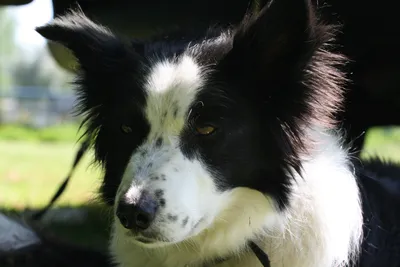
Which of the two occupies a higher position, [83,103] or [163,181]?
[83,103]

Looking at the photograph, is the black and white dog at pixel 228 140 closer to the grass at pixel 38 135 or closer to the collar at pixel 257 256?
the collar at pixel 257 256

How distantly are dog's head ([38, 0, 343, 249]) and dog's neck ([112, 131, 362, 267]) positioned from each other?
0.16 feet

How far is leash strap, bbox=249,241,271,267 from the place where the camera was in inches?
86.3

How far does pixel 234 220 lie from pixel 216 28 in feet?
2.73

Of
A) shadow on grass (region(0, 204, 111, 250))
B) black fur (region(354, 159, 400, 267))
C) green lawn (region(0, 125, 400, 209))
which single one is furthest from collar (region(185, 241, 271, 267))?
shadow on grass (region(0, 204, 111, 250))

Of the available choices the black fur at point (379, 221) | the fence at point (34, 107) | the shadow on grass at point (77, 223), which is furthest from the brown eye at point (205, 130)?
the fence at point (34, 107)

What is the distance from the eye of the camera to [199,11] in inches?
135

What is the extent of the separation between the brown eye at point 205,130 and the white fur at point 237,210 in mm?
69

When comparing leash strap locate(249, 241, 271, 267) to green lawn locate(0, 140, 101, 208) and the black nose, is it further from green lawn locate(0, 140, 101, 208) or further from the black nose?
green lawn locate(0, 140, 101, 208)

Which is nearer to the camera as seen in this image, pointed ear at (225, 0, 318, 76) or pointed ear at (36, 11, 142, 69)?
pointed ear at (225, 0, 318, 76)

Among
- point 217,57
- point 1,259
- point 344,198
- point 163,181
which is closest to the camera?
point 163,181

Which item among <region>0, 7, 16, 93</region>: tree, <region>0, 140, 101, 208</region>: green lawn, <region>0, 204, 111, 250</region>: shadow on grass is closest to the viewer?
<region>0, 204, 111, 250</region>: shadow on grass

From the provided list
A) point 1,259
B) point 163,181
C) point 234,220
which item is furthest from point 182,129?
point 1,259

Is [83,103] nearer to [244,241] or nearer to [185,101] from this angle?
[185,101]
